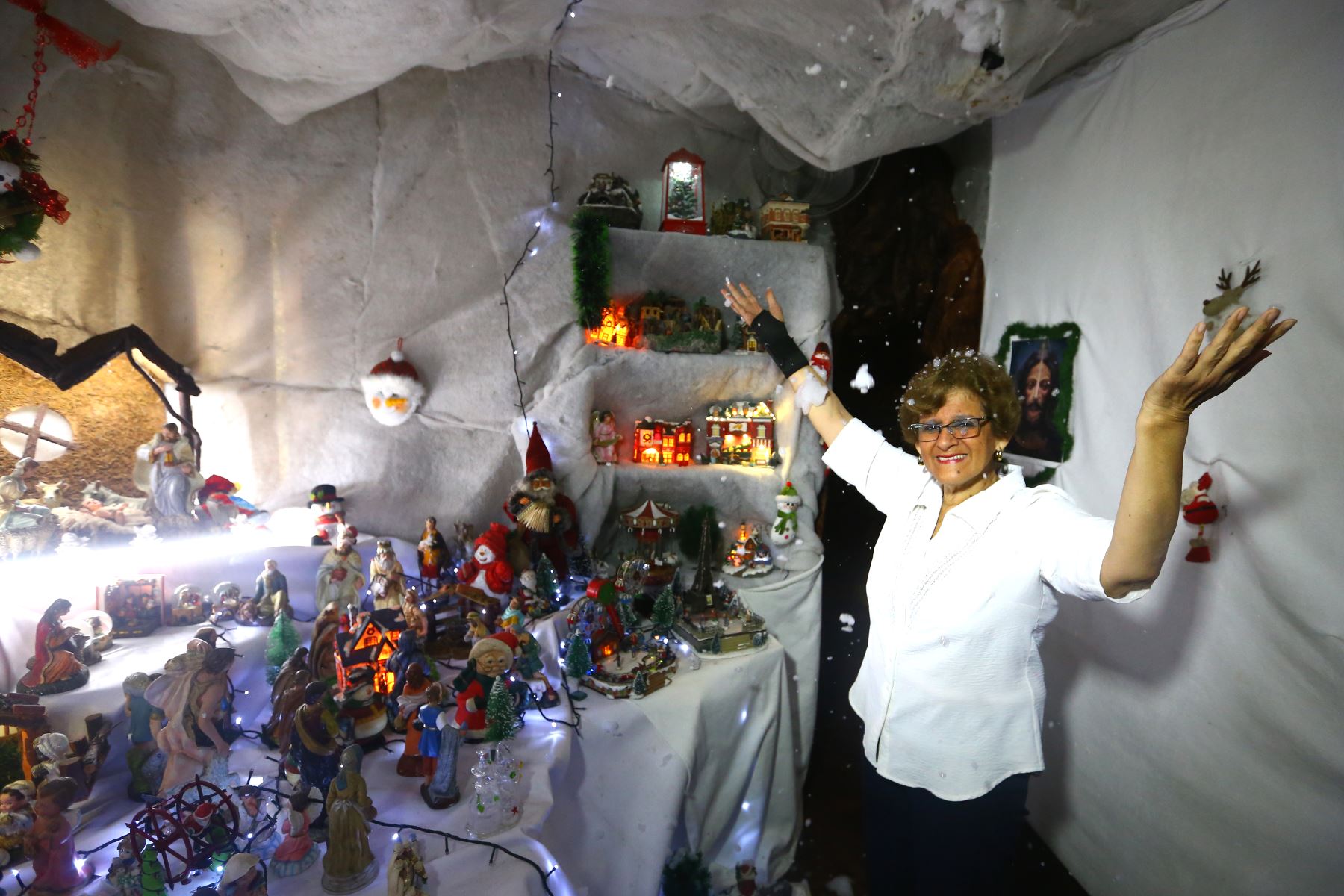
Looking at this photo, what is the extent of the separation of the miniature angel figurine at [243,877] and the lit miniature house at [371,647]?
0.67 m

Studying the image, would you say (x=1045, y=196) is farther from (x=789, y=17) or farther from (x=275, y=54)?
(x=275, y=54)

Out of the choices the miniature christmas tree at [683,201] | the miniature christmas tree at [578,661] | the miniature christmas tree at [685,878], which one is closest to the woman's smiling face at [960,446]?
the miniature christmas tree at [578,661]

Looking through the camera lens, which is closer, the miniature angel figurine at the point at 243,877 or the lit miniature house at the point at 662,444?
the miniature angel figurine at the point at 243,877

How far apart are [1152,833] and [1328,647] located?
105 centimetres

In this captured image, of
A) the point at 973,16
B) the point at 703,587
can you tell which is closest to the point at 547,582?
the point at 703,587

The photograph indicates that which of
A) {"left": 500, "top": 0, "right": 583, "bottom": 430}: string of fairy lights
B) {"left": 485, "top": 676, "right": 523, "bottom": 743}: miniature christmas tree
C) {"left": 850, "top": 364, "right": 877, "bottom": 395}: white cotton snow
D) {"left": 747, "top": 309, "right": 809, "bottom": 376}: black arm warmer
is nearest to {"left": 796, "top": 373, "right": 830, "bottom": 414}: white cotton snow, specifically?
{"left": 747, "top": 309, "right": 809, "bottom": 376}: black arm warmer

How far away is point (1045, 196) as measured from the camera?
9.94ft

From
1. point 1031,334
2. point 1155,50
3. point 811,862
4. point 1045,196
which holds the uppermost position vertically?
point 1155,50

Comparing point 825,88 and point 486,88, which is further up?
point 486,88

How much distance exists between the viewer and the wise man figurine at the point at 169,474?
252cm

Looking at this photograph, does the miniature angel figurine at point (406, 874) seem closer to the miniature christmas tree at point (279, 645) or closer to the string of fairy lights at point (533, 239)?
the miniature christmas tree at point (279, 645)

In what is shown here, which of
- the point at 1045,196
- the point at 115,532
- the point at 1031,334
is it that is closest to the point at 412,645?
the point at 115,532

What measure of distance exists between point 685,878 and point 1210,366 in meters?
2.58

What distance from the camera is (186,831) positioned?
4.93ft
